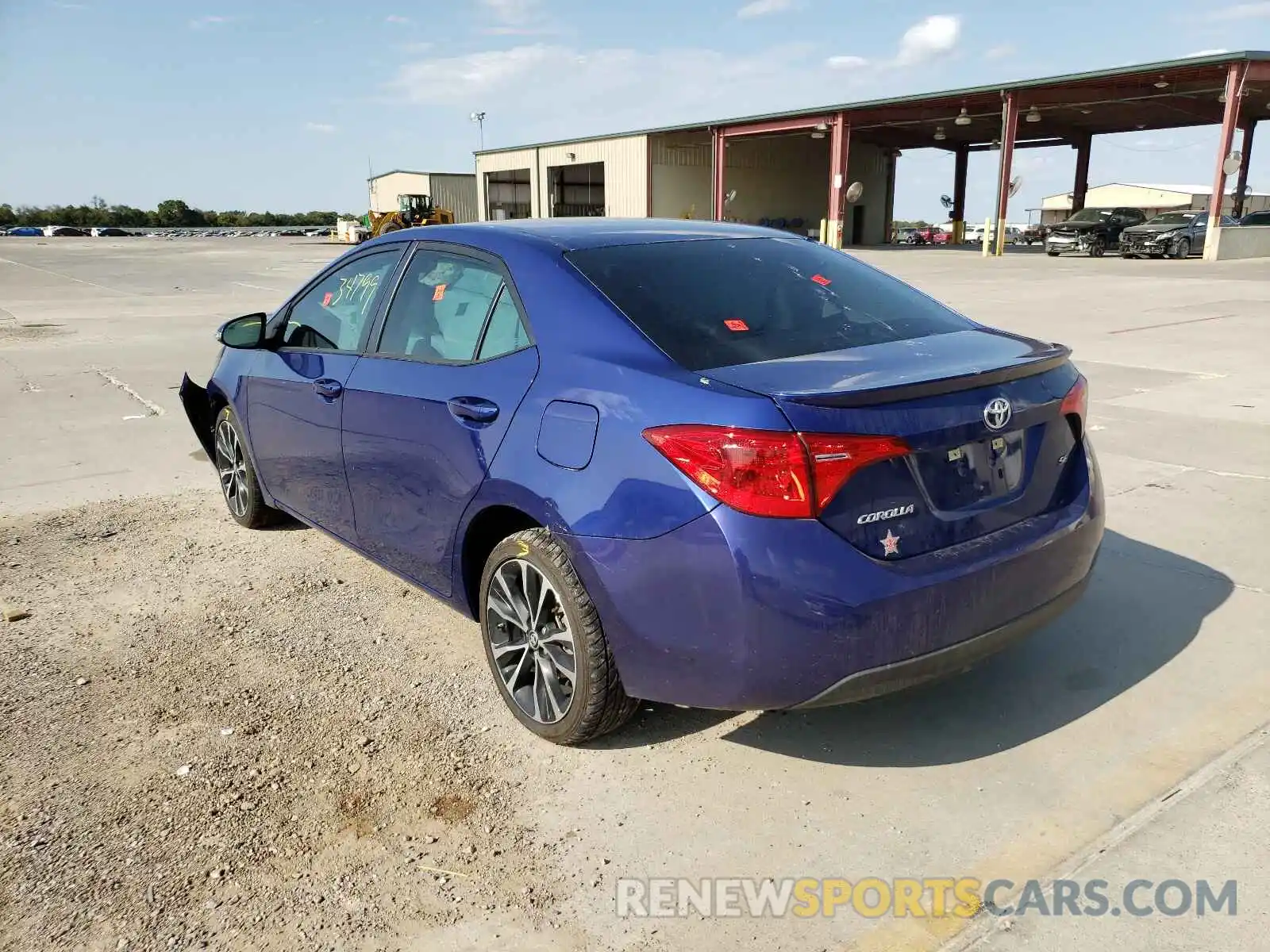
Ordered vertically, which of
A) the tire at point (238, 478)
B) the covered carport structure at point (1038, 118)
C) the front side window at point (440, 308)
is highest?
the covered carport structure at point (1038, 118)

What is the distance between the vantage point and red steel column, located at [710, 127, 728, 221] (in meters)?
44.4

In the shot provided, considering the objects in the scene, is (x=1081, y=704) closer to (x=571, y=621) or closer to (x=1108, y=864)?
(x=1108, y=864)

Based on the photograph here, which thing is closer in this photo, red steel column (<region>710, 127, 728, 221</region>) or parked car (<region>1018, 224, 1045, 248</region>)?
red steel column (<region>710, 127, 728, 221</region>)

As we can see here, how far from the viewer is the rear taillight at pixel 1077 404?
119 inches

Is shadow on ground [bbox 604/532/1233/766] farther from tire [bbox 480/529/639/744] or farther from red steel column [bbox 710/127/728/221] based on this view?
red steel column [bbox 710/127/728/221]

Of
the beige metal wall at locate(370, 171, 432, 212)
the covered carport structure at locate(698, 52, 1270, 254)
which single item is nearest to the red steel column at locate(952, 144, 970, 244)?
the covered carport structure at locate(698, 52, 1270, 254)

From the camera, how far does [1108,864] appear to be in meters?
2.44

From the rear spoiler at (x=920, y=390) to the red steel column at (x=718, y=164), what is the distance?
43.3 metres

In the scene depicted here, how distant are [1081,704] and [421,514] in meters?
2.34

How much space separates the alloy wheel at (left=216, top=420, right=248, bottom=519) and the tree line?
10667cm

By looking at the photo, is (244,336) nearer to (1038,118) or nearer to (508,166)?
(1038,118)

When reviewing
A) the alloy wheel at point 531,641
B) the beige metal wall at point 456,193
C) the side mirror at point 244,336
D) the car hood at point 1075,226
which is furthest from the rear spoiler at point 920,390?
the beige metal wall at point 456,193

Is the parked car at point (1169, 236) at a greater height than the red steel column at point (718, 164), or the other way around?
the red steel column at point (718, 164)

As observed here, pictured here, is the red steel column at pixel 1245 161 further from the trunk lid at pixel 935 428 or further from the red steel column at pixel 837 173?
the trunk lid at pixel 935 428
